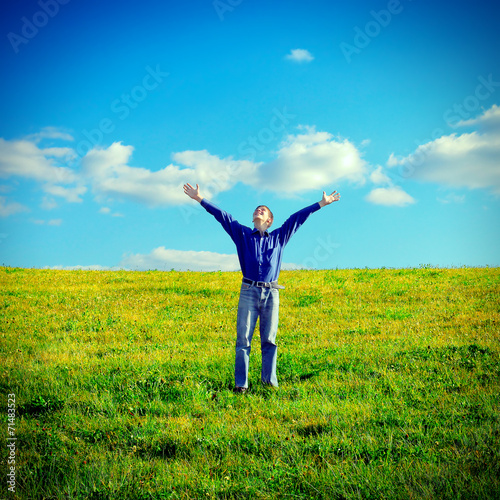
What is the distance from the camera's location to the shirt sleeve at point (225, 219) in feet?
27.6

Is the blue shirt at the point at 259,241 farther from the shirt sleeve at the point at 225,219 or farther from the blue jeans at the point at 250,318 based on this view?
the blue jeans at the point at 250,318

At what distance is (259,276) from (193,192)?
228cm

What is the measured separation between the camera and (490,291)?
1819cm

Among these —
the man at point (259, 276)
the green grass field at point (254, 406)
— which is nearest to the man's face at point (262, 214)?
the man at point (259, 276)

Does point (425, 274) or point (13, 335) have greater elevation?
point (425, 274)

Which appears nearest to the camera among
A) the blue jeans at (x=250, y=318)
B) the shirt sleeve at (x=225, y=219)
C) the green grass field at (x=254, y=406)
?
the green grass field at (x=254, y=406)

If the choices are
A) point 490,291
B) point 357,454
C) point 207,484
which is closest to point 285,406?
point 357,454

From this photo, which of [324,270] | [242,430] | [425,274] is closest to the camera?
[242,430]

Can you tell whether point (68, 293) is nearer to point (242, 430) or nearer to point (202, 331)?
point (202, 331)

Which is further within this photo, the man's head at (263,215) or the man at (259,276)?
the man's head at (263,215)

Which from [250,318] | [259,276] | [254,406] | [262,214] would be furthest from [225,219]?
[254,406]

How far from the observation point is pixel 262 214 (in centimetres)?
848

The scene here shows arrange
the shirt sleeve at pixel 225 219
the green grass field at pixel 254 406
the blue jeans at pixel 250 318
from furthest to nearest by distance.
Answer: the shirt sleeve at pixel 225 219 → the blue jeans at pixel 250 318 → the green grass field at pixel 254 406

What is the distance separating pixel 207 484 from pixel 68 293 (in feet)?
54.2
